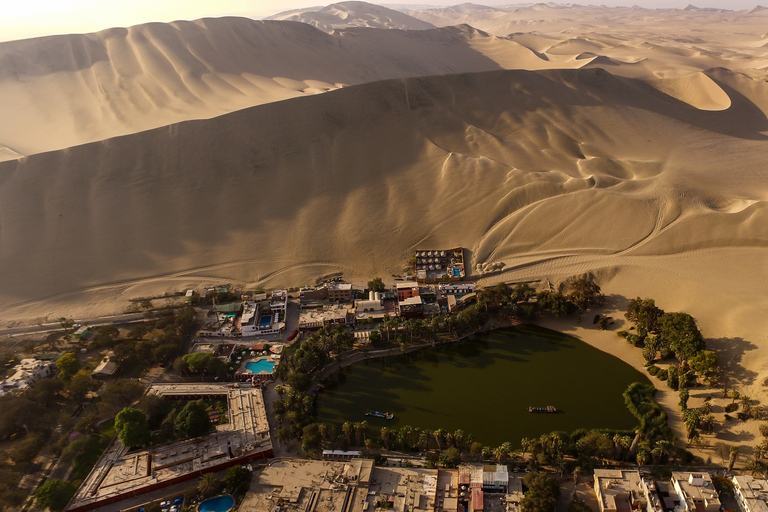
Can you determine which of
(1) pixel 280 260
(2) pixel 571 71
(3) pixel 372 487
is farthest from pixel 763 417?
(2) pixel 571 71

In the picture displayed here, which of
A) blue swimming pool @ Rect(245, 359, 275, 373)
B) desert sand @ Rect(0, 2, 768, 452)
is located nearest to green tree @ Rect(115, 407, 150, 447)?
blue swimming pool @ Rect(245, 359, 275, 373)

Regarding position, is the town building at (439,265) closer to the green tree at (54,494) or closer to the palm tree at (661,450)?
the palm tree at (661,450)

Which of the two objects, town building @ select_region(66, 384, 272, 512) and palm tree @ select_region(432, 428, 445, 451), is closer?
town building @ select_region(66, 384, 272, 512)

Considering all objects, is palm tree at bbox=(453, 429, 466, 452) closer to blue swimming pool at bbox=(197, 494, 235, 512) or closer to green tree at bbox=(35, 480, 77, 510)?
blue swimming pool at bbox=(197, 494, 235, 512)

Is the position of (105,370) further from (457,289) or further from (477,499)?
(457,289)

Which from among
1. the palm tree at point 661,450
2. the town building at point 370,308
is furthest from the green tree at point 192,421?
the palm tree at point 661,450

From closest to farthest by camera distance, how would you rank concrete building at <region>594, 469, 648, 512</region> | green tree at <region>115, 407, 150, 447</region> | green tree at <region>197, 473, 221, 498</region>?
concrete building at <region>594, 469, 648, 512</region> → green tree at <region>197, 473, 221, 498</region> → green tree at <region>115, 407, 150, 447</region>

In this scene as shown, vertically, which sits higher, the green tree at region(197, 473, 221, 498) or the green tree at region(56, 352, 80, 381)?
the green tree at region(56, 352, 80, 381)
